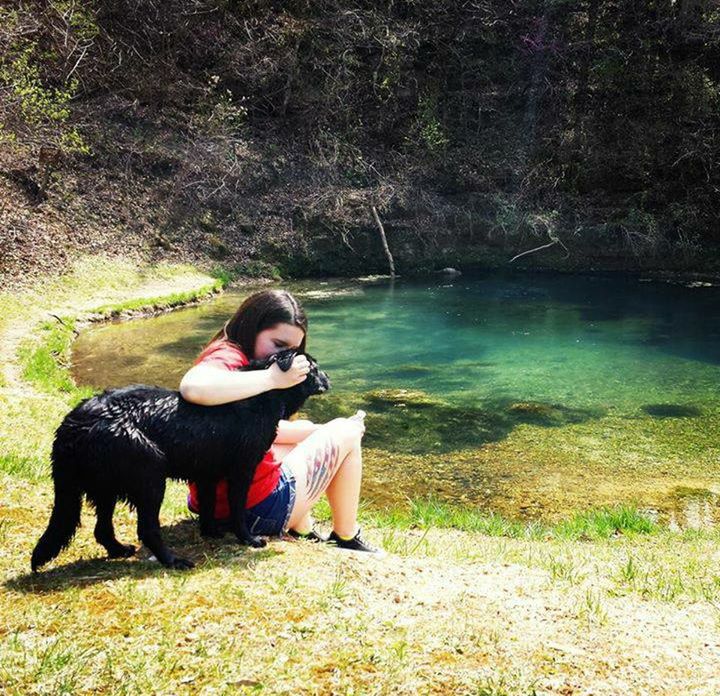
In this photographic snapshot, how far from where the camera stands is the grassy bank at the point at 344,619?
2480mm

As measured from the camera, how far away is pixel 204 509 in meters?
3.58

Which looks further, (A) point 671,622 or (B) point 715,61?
(B) point 715,61

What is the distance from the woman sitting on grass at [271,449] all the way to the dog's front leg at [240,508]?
133 mm

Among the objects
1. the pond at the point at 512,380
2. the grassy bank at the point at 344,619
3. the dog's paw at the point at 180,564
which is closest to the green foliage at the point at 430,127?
the pond at the point at 512,380

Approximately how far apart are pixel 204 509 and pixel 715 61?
2265cm

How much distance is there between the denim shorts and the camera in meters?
3.66

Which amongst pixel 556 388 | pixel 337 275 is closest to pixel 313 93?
pixel 337 275

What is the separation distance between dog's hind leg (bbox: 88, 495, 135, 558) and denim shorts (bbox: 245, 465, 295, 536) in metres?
0.58

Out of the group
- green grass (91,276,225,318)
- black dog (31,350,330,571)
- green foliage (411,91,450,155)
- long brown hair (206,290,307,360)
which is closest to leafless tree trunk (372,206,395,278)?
green foliage (411,91,450,155)

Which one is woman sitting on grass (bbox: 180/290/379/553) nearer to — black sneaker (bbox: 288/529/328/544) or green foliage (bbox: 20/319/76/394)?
black sneaker (bbox: 288/529/328/544)

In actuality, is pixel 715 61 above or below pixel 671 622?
above

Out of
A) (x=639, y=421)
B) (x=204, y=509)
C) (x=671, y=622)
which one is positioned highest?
(x=204, y=509)

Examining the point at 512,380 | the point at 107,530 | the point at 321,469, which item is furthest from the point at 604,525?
the point at 512,380

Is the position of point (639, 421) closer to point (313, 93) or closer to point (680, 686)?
point (680, 686)
